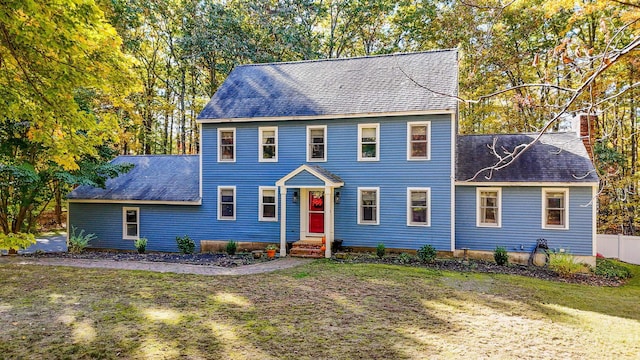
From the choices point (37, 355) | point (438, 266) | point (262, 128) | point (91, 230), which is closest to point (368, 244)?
point (438, 266)

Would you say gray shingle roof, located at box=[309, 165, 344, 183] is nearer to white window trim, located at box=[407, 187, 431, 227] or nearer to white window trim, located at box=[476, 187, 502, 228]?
white window trim, located at box=[407, 187, 431, 227]

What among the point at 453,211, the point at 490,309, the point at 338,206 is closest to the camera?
the point at 490,309

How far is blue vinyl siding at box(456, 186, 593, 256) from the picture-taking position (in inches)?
526

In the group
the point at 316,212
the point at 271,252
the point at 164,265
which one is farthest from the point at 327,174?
the point at 164,265

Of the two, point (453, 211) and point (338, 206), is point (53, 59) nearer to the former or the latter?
point (338, 206)

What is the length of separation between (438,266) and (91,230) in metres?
15.0

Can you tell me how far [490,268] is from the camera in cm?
1280

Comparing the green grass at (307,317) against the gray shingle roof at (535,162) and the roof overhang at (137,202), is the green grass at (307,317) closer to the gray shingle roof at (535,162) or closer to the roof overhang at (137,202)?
the gray shingle roof at (535,162)

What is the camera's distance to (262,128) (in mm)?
15938

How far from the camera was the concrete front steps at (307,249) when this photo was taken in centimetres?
1427

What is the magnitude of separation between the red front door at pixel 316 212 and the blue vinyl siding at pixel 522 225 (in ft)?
17.3

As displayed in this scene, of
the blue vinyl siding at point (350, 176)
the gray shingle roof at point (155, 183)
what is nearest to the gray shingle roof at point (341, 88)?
the blue vinyl siding at point (350, 176)

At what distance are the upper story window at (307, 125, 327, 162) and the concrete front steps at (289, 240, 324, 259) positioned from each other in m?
3.34

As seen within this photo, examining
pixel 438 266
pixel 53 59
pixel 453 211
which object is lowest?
pixel 438 266
